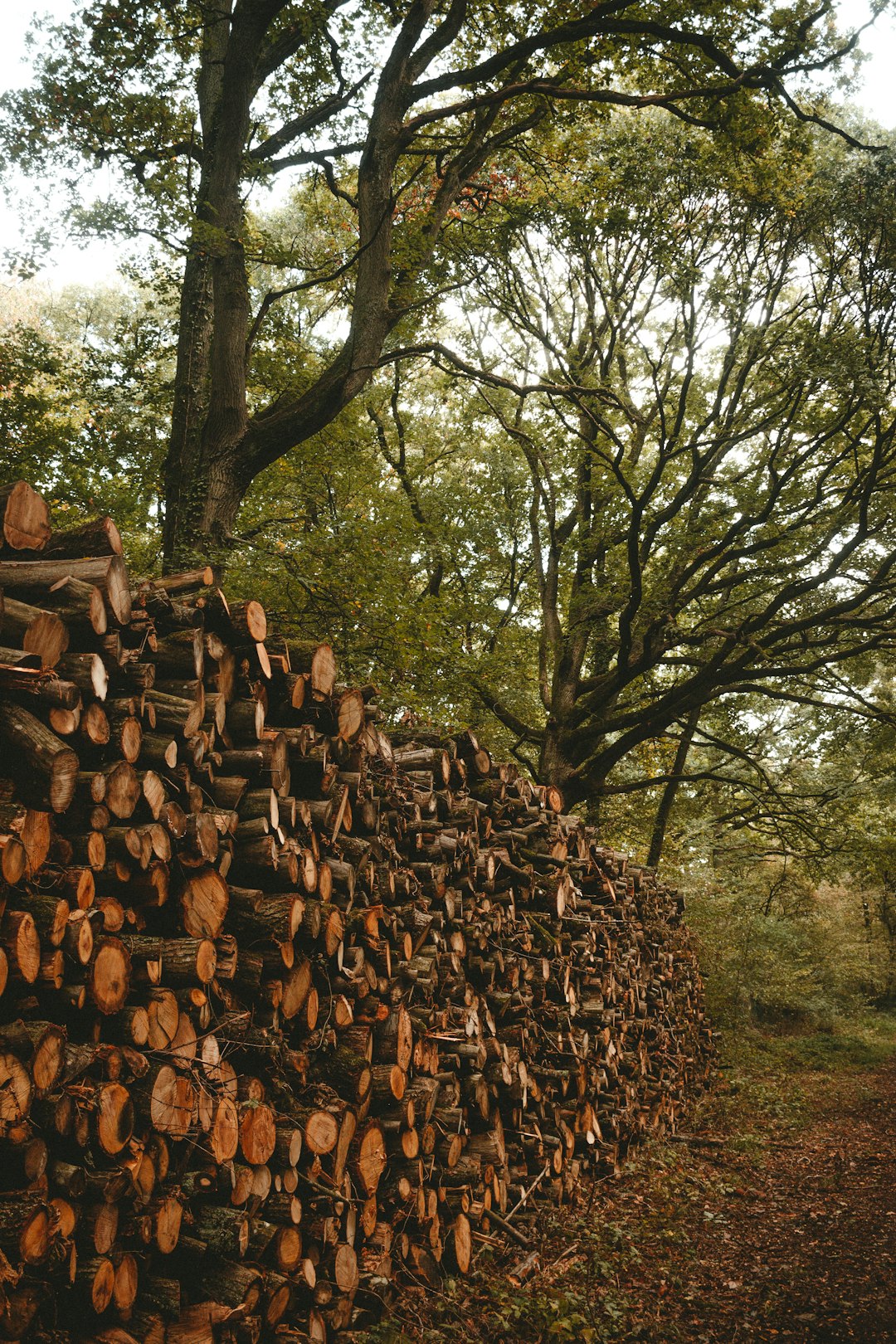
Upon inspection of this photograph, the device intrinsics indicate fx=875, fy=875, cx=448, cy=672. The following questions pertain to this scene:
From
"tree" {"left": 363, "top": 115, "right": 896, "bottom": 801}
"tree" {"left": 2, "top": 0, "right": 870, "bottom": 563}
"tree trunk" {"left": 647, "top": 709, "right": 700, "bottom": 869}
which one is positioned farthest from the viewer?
"tree trunk" {"left": 647, "top": 709, "right": 700, "bottom": 869}

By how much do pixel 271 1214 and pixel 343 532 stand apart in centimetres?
727

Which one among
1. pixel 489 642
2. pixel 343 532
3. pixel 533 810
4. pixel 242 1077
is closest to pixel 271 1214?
pixel 242 1077

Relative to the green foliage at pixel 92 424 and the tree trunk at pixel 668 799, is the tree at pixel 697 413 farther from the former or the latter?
the green foliage at pixel 92 424

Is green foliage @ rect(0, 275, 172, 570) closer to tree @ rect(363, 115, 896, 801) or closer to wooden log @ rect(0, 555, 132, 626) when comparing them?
tree @ rect(363, 115, 896, 801)

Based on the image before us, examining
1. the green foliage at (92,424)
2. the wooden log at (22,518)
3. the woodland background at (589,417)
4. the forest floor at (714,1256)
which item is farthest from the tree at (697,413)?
the wooden log at (22,518)

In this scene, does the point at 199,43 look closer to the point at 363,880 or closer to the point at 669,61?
the point at 669,61

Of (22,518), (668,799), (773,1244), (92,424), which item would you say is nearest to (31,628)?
(22,518)

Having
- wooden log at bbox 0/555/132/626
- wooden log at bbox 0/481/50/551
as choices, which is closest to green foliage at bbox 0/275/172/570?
wooden log at bbox 0/481/50/551

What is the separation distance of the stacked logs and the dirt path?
3.44 feet

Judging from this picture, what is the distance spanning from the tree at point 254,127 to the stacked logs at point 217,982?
426 centimetres

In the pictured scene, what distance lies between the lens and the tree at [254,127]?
8.27 metres

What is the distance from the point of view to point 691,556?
40.2 feet

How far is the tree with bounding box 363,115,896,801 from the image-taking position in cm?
1020

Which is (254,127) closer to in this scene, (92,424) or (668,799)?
(92,424)
